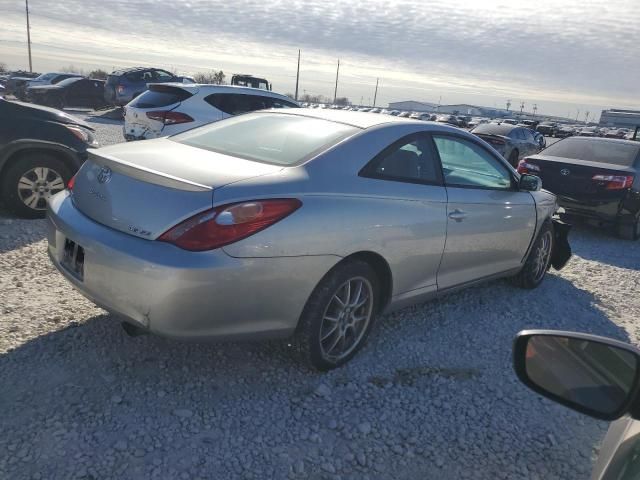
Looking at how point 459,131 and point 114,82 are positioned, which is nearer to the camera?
point 459,131

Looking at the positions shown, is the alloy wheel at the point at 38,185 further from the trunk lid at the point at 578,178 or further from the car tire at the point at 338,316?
the trunk lid at the point at 578,178

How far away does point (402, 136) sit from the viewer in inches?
137

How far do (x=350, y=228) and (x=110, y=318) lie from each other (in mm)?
1859

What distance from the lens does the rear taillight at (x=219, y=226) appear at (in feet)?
8.02

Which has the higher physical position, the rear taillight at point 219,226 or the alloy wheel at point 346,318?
the rear taillight at point 219,226

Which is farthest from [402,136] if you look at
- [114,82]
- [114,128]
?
[114,82]

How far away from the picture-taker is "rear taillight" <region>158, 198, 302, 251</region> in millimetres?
2445

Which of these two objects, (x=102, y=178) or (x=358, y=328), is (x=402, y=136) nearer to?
(x=358, y=328)

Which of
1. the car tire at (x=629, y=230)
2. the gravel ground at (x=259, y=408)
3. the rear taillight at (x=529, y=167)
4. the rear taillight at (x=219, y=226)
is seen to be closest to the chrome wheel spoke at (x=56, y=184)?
the gravel ground at (x=259, y=408)

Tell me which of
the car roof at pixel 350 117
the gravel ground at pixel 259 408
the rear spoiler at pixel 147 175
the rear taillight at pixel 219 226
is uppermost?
the car roof at pixel 350 117

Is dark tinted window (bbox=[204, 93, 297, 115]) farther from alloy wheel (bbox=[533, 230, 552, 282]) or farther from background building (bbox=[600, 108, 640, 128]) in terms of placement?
background building (bbox=[600, 108, 640, 128])

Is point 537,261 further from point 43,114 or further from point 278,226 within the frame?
point 43,114

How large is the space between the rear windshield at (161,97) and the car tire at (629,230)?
23.1ft

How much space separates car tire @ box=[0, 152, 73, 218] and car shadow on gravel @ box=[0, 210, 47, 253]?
0.39ft
